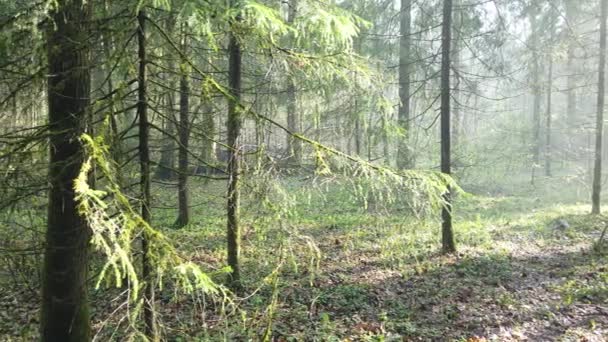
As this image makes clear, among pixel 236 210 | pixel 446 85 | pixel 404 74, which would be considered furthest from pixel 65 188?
pixel 404 74

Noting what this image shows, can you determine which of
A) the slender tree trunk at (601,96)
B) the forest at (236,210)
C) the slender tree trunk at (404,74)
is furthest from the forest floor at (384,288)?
the slender tree trunk at (601,96)

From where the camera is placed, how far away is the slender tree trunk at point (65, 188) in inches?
170

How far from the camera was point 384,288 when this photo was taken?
342 inches

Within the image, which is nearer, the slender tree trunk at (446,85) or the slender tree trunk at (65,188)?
the slender tree trunk at (65,188)

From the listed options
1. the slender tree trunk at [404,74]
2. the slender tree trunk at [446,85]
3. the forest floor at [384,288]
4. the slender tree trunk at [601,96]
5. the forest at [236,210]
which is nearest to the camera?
the forest at [236,210]

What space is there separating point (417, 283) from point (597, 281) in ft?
12.0

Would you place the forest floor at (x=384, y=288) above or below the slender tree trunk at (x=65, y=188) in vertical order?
below

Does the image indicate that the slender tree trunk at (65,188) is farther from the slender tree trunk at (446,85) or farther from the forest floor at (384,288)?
the slender tree trunk at (446,85)

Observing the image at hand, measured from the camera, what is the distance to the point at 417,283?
9.06m

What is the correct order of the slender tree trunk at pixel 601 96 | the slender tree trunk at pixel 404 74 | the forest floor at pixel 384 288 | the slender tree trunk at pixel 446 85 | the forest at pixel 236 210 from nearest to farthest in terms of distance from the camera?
the forest at pixel 236 210
the forest floor at pixel 384 288
the slender tree trunk at pixel 446 85
the slender tree trunk at pixel 404 74
the slender tree trunk at pixel 601 96

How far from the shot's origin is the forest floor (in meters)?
6.33

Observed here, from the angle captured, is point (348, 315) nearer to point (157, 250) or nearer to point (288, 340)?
point (288, 340)

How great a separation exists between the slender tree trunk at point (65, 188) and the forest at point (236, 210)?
2cm

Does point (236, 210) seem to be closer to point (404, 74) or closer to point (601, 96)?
point (404, 74)
